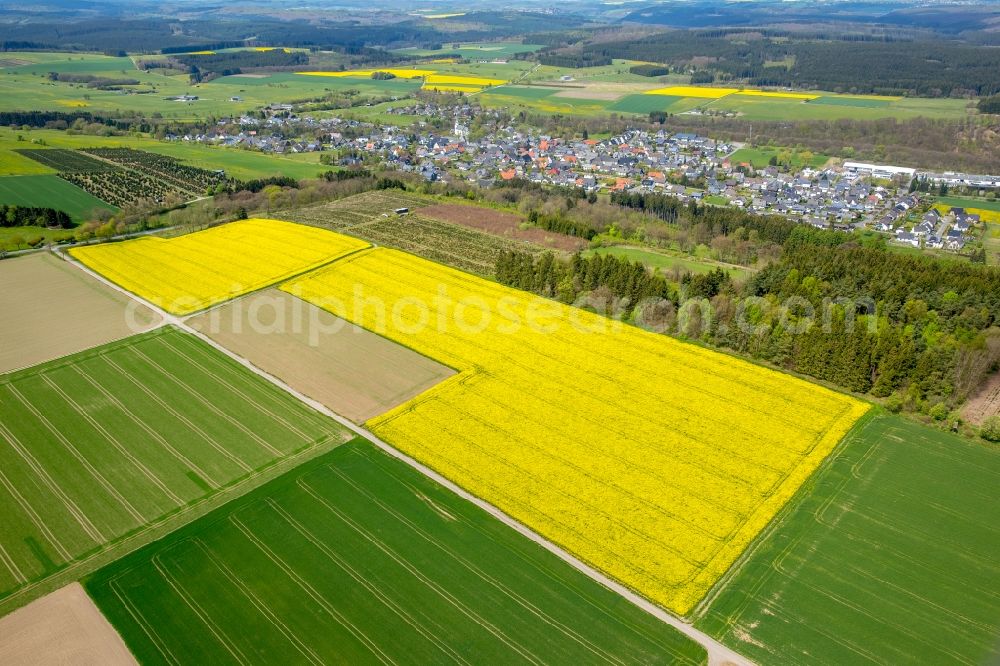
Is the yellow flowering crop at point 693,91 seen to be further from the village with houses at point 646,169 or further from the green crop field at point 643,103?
the village with houses at point 646,169

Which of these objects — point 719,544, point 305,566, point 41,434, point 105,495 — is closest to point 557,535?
point 719,544

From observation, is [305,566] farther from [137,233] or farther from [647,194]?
[647,194]

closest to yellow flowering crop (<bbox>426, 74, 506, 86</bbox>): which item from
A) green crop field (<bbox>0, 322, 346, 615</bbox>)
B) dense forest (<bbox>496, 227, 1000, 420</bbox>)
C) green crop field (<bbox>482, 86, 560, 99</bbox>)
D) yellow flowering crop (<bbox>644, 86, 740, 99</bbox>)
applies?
green crop field (<bbox>482, 86, 560, 99</bbox>)

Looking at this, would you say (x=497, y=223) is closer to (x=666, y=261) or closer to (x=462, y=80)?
(x=666, y=261)

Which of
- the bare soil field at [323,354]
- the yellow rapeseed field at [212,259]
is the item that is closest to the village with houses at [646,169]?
the yellow rapeseed field at [212,259]

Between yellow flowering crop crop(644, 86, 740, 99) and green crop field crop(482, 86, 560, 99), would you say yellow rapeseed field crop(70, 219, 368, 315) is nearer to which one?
green crop field crop(482, 86, 560, 99)

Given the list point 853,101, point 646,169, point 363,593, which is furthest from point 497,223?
point 853,101
